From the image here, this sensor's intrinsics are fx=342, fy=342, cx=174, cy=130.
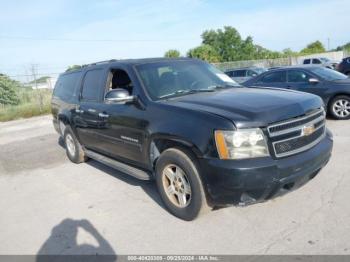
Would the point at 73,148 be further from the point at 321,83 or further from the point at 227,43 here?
the point at 227,43

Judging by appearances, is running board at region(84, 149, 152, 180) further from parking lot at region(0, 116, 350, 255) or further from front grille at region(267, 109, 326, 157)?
front grille at region(267, 109, 326, 157)

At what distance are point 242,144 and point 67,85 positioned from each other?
5.00m

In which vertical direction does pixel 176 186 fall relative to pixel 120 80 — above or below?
below

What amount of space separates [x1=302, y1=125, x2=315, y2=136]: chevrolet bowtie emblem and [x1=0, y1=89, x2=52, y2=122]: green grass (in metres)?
17.3

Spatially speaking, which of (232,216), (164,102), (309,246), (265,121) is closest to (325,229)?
(309,246)

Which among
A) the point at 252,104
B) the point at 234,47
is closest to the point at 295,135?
the point at 252,104

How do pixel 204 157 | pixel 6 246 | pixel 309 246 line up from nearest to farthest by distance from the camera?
pixel 309 246 < pixel 204 157 < pixel 6 246

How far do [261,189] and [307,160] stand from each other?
2.16 feet

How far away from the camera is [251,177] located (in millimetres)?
3314

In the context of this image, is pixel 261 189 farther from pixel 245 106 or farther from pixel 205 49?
pixel 205 49

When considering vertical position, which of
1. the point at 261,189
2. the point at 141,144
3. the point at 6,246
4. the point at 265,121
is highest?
the point at 265,121

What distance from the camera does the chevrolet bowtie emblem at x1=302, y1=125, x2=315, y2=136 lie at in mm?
3742

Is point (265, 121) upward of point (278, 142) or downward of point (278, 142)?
upward

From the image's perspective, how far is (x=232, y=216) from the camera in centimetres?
404
